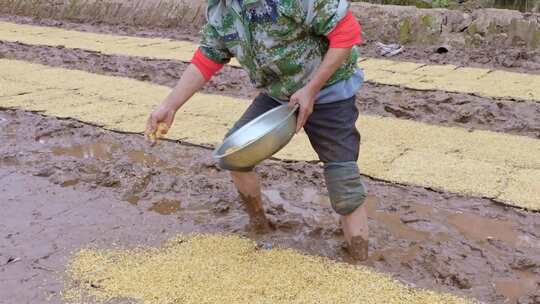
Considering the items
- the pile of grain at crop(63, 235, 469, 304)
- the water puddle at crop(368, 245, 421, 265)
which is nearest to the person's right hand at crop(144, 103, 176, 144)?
the pile of grain at crop(63, 235, 469, 304)

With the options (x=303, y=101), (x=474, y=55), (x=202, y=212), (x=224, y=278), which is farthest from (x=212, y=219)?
(x=474, y=55)

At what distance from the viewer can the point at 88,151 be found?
428 centimetres

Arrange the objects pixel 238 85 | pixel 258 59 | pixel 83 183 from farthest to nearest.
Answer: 1. pixel 238 85
2. pixel 83 183
3. pixel 258 59

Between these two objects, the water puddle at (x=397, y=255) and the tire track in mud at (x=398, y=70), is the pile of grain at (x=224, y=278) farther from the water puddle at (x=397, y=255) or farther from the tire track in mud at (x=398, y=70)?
the tire track in mud at (x=398, y=70)

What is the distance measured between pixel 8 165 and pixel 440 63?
4.71 m

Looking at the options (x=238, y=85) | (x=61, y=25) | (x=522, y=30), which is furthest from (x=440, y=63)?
(x=61, y=25)

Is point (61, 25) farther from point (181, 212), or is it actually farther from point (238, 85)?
point (181, 212)

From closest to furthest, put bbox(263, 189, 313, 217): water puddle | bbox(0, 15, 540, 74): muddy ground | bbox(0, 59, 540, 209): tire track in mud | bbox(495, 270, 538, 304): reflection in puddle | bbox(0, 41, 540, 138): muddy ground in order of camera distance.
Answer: bbox(495, 270, 538, 304): reflection in puddle, bbox(263, 189, 313, 217): water puddle, bbox(0, 59, 540, 209): tire track in mud, bbox(0, 41, 540, 138): muddy ground, bbox(0, 15, 540, 74): muddy ground

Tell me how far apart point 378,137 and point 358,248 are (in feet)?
6.17

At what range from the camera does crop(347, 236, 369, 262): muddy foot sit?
2.64m

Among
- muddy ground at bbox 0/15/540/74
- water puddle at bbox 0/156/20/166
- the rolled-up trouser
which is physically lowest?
muddy ground at bbox 0/15/540/74

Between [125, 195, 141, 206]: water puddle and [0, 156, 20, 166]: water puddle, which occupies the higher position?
[125, 195, 141, 206]: water puddle

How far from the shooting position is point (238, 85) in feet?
19.8

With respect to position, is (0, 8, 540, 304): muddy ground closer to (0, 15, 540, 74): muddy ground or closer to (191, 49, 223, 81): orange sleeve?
(191, 49, 223, 81): orange sleeve
